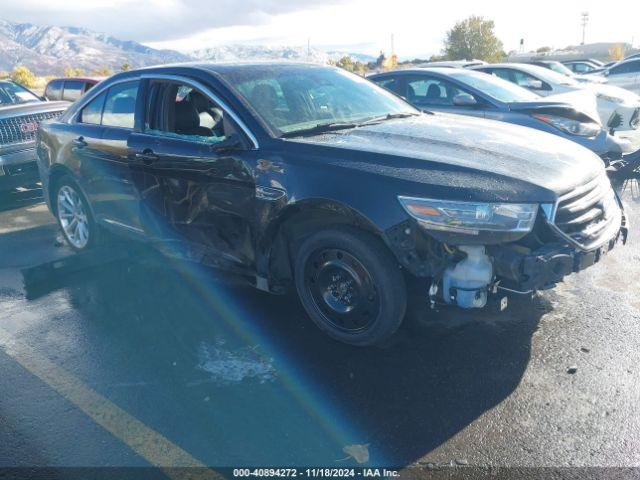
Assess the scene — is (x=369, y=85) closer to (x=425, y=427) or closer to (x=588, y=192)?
(x=588, y=192)

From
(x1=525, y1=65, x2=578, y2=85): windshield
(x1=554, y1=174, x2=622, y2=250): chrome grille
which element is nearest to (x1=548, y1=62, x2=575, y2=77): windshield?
(x1=525, y1=65, x2=578, y2=85): windshield

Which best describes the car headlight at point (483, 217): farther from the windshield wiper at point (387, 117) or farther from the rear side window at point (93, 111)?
the rear side window at point (93, 111)

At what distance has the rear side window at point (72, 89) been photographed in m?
13.2

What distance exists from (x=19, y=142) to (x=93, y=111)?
327 cm

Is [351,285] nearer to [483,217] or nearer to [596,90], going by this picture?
[483,217]

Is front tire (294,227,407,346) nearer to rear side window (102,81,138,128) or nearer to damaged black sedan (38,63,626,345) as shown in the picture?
damaged black sedan (38,63,626,345)

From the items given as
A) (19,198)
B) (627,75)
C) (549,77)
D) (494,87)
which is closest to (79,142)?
(19,198)

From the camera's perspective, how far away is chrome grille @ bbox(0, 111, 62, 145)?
788 centimetres

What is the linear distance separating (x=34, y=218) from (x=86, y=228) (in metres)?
2.32

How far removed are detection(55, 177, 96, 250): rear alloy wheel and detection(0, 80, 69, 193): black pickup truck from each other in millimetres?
2252

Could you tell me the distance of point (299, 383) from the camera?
3.38m

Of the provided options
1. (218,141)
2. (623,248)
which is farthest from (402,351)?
(623,248)

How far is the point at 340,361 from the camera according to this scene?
3607 millimetres

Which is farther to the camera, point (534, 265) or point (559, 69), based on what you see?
point (559, 69)
